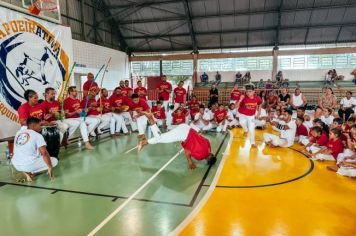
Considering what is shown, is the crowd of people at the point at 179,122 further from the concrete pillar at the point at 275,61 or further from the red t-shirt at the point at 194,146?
the concrete pillar at the point at 275,61

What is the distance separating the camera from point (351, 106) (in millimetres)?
11023

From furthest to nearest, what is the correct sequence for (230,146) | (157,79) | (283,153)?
1. (157,79)
2. (230,146)
3. (283,153)

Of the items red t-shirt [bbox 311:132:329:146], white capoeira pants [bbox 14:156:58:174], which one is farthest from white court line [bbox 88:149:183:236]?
red t-shirt [bbox 311:132:329:146]

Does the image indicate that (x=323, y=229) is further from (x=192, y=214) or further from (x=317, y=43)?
(x=317, y=43)

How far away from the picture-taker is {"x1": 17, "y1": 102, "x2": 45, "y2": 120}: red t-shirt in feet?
19.5

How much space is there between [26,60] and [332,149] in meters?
9.01

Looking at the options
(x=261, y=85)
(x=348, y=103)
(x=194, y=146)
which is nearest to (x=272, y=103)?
(x=348, y=103)

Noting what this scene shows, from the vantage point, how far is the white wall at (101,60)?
646 inches

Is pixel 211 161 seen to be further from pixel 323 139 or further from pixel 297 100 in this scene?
pixel 297 100

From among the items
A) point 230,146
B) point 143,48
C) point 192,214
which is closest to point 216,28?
point 143,48

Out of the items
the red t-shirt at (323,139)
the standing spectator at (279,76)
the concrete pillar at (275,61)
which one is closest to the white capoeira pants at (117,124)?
the red t-shirt at (323,139)

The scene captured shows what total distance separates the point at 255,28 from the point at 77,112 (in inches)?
602

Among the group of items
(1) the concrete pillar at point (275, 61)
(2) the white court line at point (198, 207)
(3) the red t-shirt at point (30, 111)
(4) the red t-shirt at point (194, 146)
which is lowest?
(2) the white court line at point (198, 207)

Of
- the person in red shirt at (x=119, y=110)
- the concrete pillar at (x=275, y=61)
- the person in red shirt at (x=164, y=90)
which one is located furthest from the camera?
the concrete pillar at (x=275, y=61)
